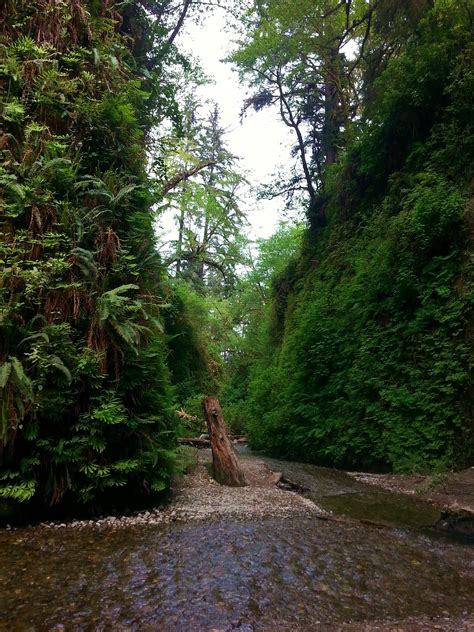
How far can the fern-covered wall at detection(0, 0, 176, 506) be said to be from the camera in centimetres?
480

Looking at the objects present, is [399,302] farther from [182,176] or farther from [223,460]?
[182,176]

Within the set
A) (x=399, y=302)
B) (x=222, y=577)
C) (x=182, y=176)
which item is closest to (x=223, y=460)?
(x=222, y=577)

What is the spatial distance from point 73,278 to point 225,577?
13.1ft

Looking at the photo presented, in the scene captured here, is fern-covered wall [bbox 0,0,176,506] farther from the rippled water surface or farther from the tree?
the tree

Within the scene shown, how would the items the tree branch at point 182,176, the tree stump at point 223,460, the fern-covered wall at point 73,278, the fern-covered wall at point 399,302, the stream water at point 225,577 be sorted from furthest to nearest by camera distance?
the tree branch at point 182,176, the fern-covered wall at point 399,302, the tree stump at point 223,460, the fern-covered wall at point 73,278, the stream water at point 225,577

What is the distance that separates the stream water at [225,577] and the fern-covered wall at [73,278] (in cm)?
81

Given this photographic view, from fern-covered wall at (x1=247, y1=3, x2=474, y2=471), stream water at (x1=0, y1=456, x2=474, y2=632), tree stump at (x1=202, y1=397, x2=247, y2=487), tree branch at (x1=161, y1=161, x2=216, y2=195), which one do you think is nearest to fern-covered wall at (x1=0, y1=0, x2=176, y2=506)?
stream water at (x1=0, y1=456, x2=474, y2=632)

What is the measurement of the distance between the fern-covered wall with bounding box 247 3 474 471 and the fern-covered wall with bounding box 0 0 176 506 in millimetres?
4712

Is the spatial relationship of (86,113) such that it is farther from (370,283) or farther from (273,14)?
(273,14)

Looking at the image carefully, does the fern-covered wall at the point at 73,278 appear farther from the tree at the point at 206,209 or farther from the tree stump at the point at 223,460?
the tree at the point at 206,209

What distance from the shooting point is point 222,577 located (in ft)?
11.1

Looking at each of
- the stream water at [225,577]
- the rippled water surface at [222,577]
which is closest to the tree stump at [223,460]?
the stream water at [225,577]

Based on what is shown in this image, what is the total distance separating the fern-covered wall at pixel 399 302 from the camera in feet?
24.9

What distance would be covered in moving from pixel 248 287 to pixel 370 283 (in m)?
17.1
